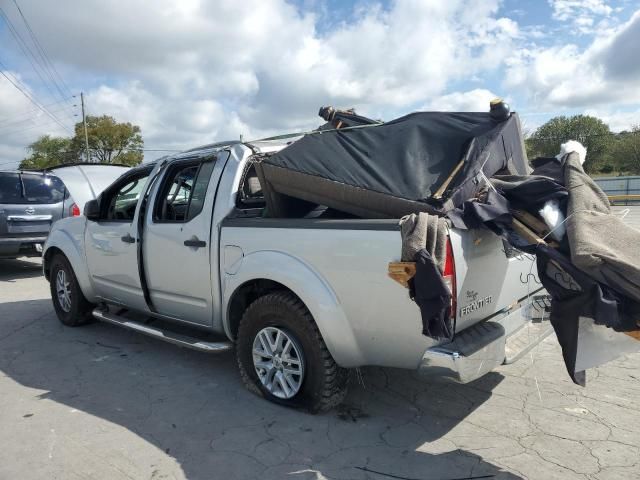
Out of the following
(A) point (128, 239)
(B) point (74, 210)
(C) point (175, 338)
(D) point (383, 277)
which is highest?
(B) point (74, 210)

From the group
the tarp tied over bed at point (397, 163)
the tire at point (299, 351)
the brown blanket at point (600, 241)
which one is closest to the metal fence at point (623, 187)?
the tarp tied over bed at point (397, 163)

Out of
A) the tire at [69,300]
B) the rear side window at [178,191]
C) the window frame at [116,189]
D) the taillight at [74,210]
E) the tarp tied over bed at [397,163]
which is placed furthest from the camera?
the taillight at [74,210]

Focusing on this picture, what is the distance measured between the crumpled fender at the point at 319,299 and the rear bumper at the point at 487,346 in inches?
20.5

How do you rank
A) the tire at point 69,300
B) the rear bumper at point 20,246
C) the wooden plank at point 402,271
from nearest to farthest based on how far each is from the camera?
the wooden plank at point 402,271 → the tire at point 69,300 → the rear bumper at point 20,246

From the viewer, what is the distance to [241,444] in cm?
328

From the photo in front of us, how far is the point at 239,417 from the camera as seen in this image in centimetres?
365

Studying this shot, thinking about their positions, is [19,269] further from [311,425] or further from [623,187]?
[623,187]

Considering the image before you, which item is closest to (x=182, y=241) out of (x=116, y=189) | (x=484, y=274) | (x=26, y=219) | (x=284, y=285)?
(x=284, y=285)

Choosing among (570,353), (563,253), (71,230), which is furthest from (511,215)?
(71,230)

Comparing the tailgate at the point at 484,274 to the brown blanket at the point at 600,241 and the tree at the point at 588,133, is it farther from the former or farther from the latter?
the tree at the point at 588,133

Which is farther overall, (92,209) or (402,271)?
(92,209)

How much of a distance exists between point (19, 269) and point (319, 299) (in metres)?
9.53

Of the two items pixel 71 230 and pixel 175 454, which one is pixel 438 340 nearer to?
pixel 175 454

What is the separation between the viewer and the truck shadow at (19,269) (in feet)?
31.7
